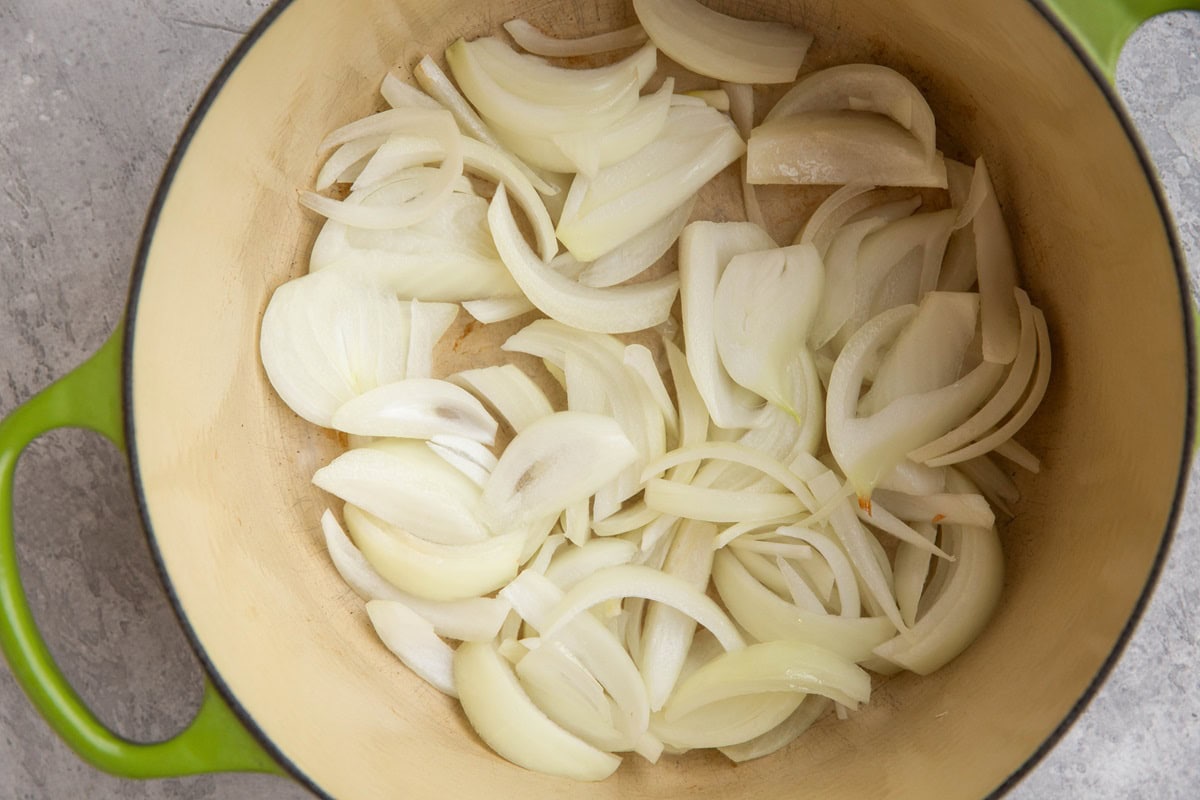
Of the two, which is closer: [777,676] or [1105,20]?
[1105,20]

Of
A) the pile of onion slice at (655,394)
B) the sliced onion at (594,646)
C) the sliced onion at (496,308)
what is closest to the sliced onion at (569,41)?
the pile of onion slice at (655,394)

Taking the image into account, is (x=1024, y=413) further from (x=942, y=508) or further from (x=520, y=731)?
(x=520, y=731)

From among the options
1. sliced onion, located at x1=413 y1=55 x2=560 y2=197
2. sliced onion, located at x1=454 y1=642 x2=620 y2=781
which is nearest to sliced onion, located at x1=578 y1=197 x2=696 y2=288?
sliced onion, located at x1=413 y1=55 x2=560 y2=197

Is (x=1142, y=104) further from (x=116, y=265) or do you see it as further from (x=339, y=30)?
(x=116, y=265)

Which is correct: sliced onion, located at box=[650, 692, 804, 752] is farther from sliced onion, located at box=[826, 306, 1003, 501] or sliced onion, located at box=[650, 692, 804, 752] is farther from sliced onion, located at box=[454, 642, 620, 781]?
sliced onion, located at box=[826, 306, 1003, 501]

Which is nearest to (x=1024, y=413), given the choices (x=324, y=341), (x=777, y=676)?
(x=777, y=676)

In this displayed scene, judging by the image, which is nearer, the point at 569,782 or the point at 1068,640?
the point at 1068,640

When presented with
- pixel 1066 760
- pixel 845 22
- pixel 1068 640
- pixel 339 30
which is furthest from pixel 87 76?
pixel 1066 760
